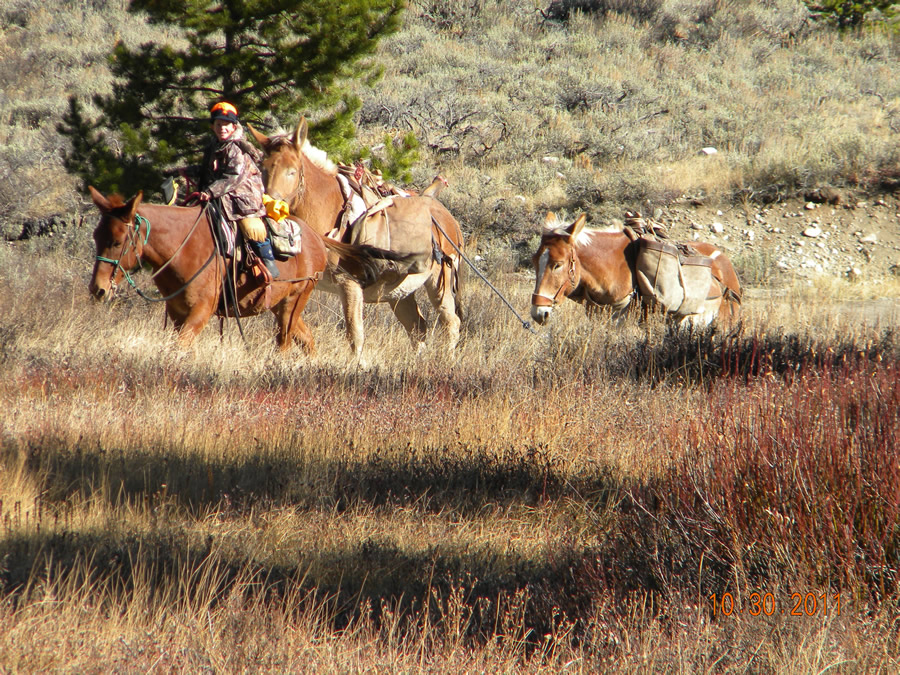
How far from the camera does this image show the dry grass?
319 centimetres

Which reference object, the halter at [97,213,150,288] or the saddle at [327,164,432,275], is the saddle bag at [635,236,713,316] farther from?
the halter at [97,213,150,288]

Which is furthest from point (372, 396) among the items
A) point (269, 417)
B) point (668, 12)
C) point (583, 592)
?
point (668, 12)

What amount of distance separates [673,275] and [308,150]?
4644 mm

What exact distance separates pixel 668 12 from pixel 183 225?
31.9m

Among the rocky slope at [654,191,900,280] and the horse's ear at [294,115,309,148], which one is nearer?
the horse's ear at [294,115,309,148]

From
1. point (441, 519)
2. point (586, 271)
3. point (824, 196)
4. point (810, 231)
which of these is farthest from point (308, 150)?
point (824, 196)

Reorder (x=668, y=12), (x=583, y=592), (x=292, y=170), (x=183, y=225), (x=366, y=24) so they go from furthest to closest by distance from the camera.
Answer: (x=668, y=12) < (x=366, y=24) < (x=292, y=170) < (x=183, y=225) < (x=583, y=592)

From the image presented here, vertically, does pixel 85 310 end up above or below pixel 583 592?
below

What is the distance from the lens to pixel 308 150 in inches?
352

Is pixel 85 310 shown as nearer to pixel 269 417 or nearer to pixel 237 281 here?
pixel 237 281

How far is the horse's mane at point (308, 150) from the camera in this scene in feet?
27.9

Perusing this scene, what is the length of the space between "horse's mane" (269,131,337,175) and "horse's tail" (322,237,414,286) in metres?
0.84

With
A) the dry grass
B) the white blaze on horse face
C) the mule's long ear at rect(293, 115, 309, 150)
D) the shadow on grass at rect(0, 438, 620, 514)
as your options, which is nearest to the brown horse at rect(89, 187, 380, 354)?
the dry grass

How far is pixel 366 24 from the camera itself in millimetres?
12500
